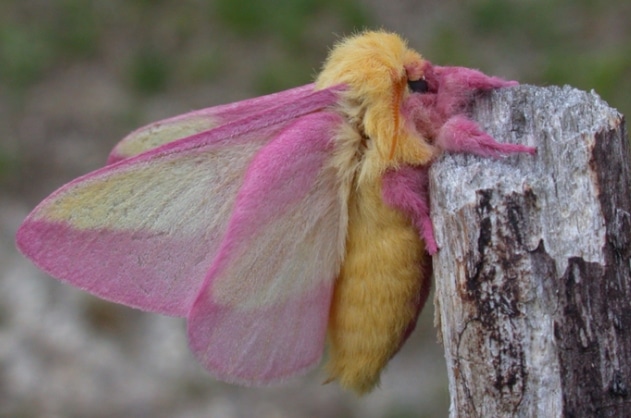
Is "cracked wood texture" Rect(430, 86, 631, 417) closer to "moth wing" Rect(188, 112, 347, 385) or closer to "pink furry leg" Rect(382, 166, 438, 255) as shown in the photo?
"pink furry leg" Rect(382, 166, 438, 255)

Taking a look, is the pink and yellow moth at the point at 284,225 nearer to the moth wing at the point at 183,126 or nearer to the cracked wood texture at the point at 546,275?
the cracked wood texture at the point at 546,275

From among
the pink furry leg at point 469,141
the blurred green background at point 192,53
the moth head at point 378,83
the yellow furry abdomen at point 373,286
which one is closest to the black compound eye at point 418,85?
the moth head at point 378,83

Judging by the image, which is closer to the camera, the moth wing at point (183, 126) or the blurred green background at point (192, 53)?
the moth wing at point (183, 126)

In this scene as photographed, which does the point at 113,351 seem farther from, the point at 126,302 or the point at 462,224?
the point at 462,224

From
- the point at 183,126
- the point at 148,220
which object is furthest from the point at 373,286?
the point at 183,126

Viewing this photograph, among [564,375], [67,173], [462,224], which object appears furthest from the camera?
[67,173]

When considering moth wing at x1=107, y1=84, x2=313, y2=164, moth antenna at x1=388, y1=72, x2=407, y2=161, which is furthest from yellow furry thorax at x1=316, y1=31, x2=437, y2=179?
moth wing at x1=107, y1=84, x2=313, y2=164

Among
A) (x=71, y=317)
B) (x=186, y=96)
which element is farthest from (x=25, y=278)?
(x=186, y=96)
